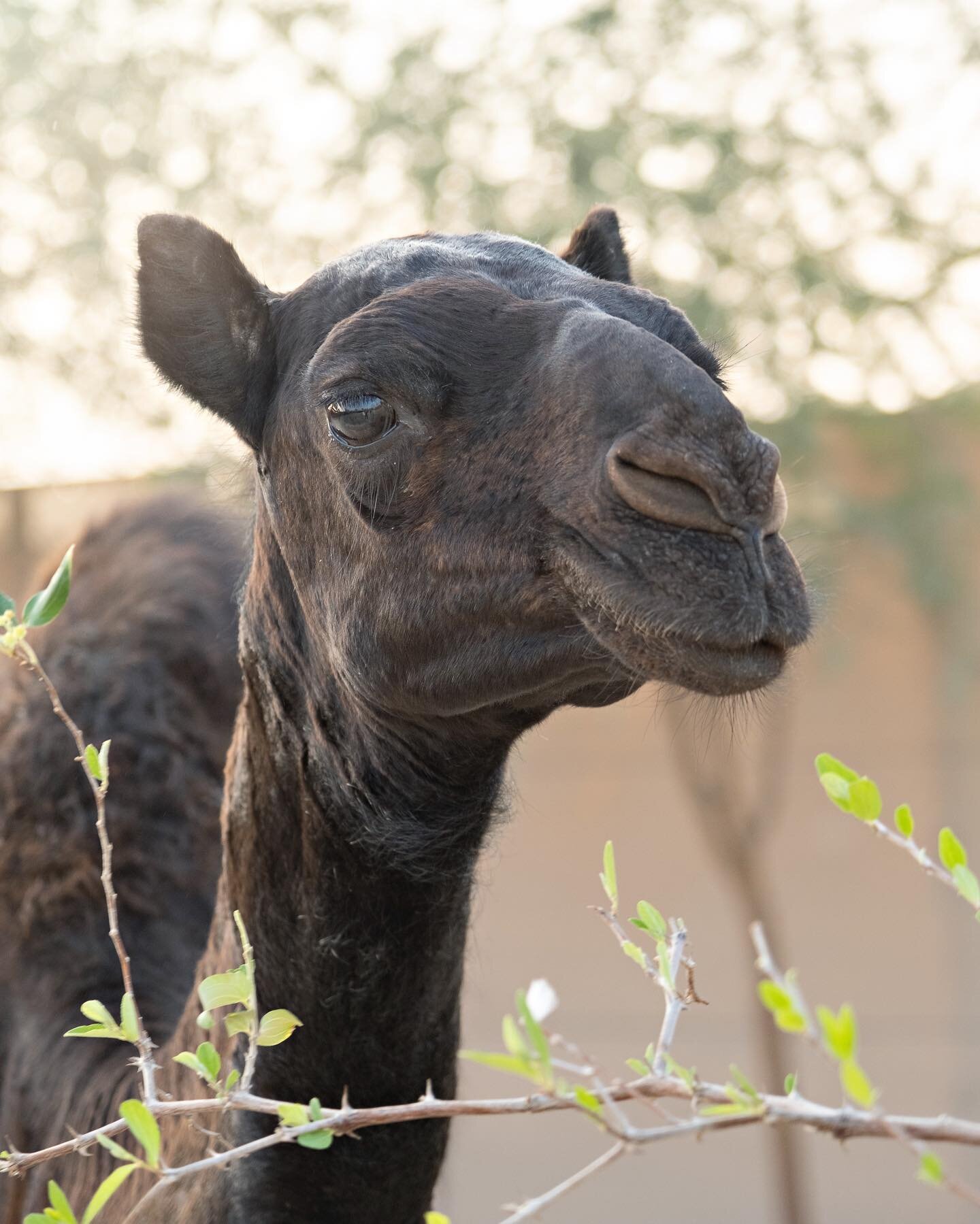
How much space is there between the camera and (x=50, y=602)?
78.4 inches

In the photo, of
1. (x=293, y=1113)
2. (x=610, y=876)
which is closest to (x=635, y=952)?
(x=610, y=876)

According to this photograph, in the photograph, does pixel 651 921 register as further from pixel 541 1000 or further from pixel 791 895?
pixel 791 895

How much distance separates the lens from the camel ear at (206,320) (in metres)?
2.70

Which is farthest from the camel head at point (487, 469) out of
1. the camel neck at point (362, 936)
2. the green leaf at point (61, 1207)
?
the green leaf at point (61, 1207)

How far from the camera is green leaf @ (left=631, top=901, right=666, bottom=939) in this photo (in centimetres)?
161

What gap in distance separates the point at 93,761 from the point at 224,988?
0.39 meters

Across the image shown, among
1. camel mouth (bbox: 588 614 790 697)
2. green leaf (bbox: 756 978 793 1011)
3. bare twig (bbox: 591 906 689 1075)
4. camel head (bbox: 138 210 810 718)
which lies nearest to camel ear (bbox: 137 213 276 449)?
camel head (bbox: 138 210 810 718)

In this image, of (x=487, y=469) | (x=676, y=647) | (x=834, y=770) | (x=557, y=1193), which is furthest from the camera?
(x=487, y=469)

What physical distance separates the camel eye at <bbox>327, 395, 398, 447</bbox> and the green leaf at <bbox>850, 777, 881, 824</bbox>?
108cm

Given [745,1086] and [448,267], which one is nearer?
[745,1086]

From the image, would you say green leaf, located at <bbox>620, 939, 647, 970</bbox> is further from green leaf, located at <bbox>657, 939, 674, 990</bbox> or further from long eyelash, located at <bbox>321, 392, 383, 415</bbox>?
long eyelash, located at <bbox>321, 392, 383, 415</bbox>

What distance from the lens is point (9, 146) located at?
862cm

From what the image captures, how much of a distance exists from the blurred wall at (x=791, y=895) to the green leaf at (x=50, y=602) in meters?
7.00

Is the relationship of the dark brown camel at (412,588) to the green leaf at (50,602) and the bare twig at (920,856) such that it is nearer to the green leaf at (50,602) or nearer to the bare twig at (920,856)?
the bare twig at (920,856)
